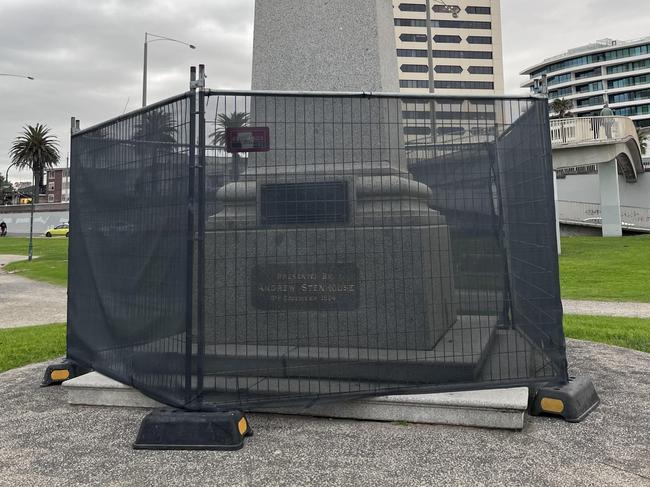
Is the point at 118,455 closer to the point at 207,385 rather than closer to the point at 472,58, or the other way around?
the point at 207,385

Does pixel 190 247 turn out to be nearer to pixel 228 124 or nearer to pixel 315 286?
pixel 228 124

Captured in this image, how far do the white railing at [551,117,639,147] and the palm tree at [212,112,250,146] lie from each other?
25.6 meters

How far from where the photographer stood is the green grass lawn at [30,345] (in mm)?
6141

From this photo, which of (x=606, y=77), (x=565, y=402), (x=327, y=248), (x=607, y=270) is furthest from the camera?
(x=606, y=77)

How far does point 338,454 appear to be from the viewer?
2.96 meters

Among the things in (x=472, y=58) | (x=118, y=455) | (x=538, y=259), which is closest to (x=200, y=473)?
(x=118, y=455)

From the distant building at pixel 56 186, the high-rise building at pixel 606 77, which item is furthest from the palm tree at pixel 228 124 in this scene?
the distant building at pixel 56 186

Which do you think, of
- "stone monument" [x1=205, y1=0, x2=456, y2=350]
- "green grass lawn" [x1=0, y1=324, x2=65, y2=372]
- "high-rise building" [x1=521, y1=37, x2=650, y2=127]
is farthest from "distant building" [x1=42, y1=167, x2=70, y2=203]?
"stone monument" [x1=205, y1=0, x2=456, y2=350]

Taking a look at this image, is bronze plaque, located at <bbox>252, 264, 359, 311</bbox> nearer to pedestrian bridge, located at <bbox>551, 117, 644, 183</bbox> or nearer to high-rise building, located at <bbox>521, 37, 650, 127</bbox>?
pedestrian bridge, located at <bbox>551, 117, 644, 183</bbox>

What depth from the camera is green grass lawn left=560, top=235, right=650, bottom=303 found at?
510 inches

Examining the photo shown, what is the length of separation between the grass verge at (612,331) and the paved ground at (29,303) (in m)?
10.1

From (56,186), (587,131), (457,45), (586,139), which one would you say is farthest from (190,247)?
(56,186)

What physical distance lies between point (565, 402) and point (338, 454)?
5.82ft

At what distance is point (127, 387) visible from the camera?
3.87m
